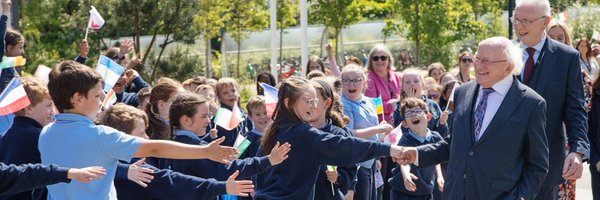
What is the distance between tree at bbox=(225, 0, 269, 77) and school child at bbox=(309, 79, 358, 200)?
65.3 feet

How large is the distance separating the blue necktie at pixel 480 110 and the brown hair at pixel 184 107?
1.95m

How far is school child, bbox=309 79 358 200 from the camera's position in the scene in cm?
802

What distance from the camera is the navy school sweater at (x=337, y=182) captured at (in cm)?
810

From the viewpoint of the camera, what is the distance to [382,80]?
1215 centimetres

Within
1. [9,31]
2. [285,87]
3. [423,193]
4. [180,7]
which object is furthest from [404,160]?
[180,7]

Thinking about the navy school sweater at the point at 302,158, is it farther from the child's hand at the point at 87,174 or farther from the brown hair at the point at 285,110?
the child's hand at the point at 87,174

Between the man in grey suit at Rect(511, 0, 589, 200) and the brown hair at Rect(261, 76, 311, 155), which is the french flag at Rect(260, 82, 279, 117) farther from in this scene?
the man in grey suit at Rect(511, 0, 589, 200)

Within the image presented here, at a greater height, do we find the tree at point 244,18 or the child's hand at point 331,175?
the tree at point 244,18

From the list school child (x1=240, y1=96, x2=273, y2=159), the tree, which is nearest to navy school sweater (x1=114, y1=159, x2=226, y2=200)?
school child (x1=240, y1=96, x2=273, y2=159)

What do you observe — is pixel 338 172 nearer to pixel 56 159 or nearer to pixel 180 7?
pixel 56 159

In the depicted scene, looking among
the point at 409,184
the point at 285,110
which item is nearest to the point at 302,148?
the point at 285,110

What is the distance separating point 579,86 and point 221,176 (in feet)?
8.24

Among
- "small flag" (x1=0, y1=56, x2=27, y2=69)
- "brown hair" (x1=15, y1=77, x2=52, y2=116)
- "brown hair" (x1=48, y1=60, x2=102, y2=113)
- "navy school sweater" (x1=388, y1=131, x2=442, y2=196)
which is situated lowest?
"navy school sweater" (x1=388, y1=131, x2=442, y2=196)

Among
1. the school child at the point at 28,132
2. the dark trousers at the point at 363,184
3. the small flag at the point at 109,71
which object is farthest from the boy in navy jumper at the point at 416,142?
the school child at the point at 28,132
